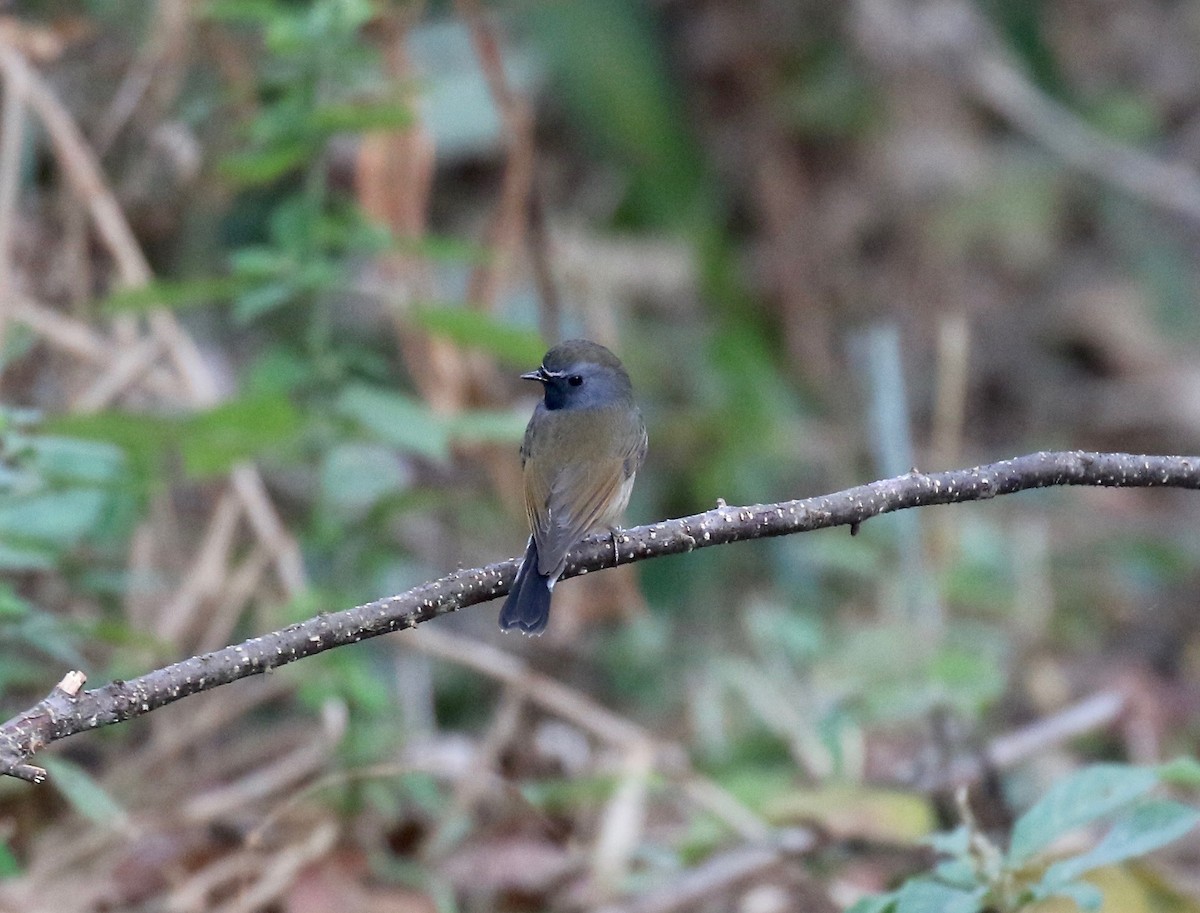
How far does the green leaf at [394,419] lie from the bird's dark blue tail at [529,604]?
728 mm

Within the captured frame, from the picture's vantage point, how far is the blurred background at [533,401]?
381 centimetres

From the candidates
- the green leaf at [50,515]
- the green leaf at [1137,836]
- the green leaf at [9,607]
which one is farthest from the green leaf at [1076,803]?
the green leaf at [50,515]

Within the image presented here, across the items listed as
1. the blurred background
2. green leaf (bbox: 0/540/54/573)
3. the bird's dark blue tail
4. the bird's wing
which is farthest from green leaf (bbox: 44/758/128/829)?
the bird's wing

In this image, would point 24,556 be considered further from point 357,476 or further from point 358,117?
point 358,117

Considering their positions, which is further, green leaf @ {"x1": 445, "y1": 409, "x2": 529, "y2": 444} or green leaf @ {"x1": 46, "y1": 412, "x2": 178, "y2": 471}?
green leaf @ {"x1": 445, "y1": 409, "x2": 529, "y2": 444}

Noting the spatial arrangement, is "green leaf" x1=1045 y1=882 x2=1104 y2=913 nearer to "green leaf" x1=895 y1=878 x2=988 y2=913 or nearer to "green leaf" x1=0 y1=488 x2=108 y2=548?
"green leaf" x1=895 y1=878 x2=988 y2=913

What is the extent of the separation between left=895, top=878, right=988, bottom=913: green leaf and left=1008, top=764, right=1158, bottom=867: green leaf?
4.3 inches

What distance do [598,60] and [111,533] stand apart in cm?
470

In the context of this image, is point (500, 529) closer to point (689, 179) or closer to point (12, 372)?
point (12, 372)

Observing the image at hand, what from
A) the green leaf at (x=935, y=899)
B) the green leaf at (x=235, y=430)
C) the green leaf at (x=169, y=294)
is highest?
the green leaf at (x=169, y=294)

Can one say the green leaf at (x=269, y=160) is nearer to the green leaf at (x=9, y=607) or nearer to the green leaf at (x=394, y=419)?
the green leaf at (x=394, y=419)

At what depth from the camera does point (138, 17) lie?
6254 millimetres

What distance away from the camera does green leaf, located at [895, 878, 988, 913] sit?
97.3 inches

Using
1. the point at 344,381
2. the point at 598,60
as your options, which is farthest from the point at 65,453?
the point at 598,60
